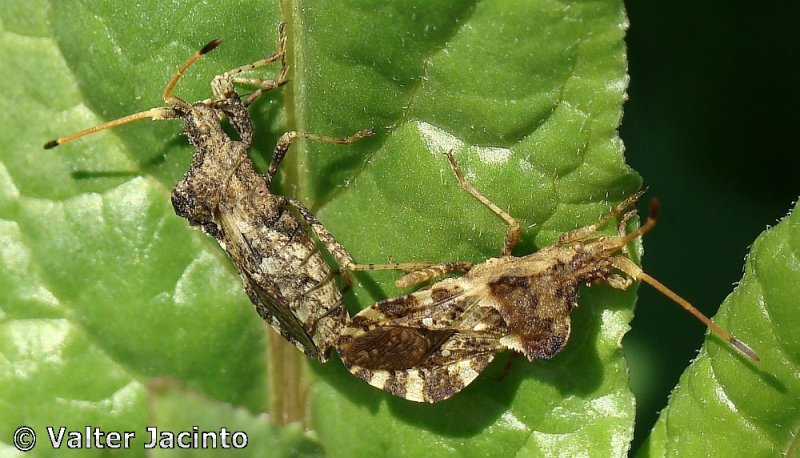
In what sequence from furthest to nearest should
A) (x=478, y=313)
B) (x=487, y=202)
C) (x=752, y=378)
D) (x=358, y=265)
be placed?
1. (x=478, y=313)
2. (x=358, y=265)
3. (x=487, y=202)
4. (x=752, y=378)

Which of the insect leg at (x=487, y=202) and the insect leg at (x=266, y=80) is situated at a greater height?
the insect leg at (x=266, y=80)

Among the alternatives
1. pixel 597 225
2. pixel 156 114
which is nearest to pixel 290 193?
pixel 156 114

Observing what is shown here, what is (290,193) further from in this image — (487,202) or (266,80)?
(487,202)

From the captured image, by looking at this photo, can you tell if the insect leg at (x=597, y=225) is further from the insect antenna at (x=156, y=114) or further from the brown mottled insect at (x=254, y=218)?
the insect antenna at (x=156, y=114)

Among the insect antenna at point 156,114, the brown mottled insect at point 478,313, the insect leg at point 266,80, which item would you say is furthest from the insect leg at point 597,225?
the insect antenna at point 156,114

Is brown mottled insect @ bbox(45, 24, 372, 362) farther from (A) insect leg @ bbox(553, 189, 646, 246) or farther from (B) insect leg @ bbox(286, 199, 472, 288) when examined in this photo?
(A) insect leg @ bbox(553, 189, 646, 246)

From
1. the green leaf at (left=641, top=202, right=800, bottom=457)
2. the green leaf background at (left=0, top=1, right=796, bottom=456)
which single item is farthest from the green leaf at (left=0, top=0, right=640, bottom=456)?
the green leaf at (left=641, top=202, right=800, bottom=457)
